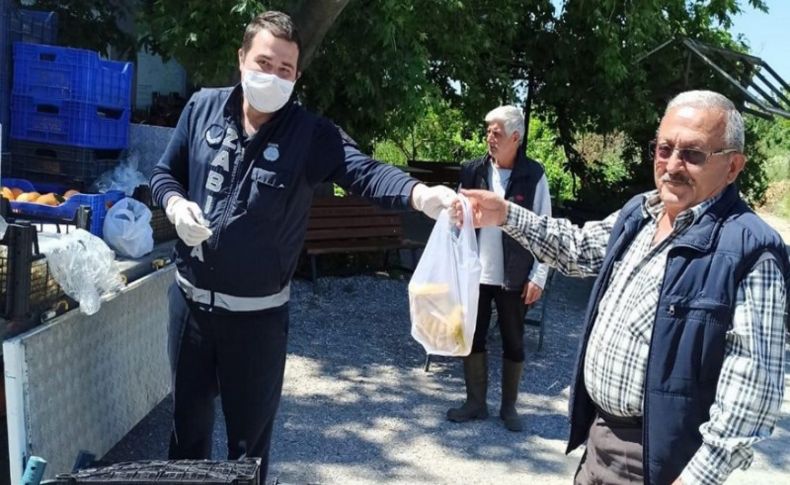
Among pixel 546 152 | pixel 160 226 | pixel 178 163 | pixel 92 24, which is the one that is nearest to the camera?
pixel 178 163

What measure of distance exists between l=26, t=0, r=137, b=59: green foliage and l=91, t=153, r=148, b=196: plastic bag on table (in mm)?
4000

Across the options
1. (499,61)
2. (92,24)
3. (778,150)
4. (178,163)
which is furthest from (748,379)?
(778,150)

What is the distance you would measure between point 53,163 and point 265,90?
2231mm

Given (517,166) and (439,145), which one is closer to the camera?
(517,166)

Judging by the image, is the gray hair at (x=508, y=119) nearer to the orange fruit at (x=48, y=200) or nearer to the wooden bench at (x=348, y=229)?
the orange fruit at (x=48, y=200)

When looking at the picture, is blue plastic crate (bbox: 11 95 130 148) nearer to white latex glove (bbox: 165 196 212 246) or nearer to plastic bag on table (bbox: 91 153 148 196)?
plastic bag on table (bbox: 91 153 148 196)

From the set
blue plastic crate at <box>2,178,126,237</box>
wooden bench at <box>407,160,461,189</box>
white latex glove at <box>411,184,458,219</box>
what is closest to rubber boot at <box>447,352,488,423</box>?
blue plastic crate at <box>2,178,126,237</box>

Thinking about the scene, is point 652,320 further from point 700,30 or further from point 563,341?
point 700,30

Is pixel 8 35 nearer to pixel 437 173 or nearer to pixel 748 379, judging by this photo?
pixel 748 379

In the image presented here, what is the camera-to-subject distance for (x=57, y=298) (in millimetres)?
2916

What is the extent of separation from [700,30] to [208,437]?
11307 mm

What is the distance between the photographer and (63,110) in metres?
4.27

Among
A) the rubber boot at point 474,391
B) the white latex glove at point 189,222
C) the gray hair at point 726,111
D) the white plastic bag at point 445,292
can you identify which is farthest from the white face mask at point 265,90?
the rubber boot at point 474,391

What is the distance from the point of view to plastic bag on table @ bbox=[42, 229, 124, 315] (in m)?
2.90
